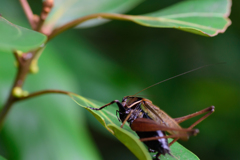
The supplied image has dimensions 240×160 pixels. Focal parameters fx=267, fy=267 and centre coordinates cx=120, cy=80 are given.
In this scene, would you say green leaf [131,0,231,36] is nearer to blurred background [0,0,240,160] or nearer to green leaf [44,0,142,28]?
green leaf [44,0,142,28]

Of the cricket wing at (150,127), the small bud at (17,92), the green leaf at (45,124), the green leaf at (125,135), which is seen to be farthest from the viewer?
the green leaf at (45,124)

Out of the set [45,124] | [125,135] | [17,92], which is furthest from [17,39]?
[45,124]

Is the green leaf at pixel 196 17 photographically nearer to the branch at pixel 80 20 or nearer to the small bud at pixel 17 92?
the branch at pixel 80 20

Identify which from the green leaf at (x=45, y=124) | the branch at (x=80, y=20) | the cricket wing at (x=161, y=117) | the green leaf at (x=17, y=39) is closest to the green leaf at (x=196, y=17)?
the branch at (x=80, y=20)

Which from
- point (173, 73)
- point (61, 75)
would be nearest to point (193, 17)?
point (61, 75)

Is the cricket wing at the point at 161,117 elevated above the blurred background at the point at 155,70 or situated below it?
above

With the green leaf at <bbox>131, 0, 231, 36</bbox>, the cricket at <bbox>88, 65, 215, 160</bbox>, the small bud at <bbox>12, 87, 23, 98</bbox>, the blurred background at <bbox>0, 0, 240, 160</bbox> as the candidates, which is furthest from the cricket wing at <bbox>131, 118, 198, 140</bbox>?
the blurred background at <bbox>0, 0, 240, 160</bbox>

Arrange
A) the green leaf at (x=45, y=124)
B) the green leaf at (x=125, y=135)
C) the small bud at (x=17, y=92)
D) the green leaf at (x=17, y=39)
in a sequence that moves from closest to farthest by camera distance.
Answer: the green leaf at (x=17, y=39), the green leaf at (x=125, y=135), the small bud at (x=17, y=92), the green leaf at (x=45, y=124)

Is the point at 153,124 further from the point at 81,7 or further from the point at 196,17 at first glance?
the point at 81,7
